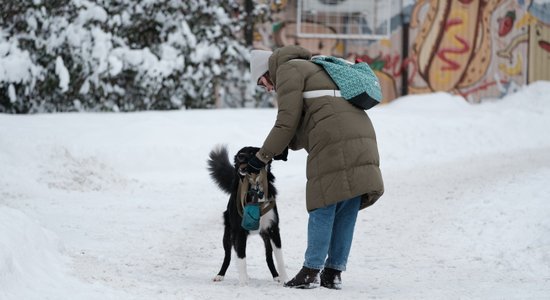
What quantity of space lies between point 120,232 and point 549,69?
1351 cm

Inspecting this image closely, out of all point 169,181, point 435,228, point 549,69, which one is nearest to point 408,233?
point 435,228

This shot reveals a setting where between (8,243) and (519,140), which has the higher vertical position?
(8,243)

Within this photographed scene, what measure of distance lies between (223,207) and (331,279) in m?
3.81

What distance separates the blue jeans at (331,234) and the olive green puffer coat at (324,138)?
0.12 metres

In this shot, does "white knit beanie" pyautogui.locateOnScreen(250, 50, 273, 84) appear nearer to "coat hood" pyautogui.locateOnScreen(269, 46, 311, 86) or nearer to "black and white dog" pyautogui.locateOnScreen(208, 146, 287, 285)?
"coat hood" pyautogui.locateOnScreen(269, 46, 311, 86)

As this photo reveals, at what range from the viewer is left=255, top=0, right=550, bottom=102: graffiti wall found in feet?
60.3

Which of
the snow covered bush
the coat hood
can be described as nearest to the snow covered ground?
the snow covered bush

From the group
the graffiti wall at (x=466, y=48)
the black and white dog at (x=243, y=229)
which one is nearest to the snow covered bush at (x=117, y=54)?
the graffiti wall at (x=466, y=48)

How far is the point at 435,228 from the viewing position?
25.8ft

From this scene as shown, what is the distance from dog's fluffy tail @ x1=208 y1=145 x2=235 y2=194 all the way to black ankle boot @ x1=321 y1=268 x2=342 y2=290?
97 centimetres

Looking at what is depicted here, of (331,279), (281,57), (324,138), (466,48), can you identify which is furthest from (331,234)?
(466,48)

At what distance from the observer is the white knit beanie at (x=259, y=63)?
17.9 feet

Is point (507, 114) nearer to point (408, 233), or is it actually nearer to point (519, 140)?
point (519, 140)

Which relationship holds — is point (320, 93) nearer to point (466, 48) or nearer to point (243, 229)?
point (243, 229)
